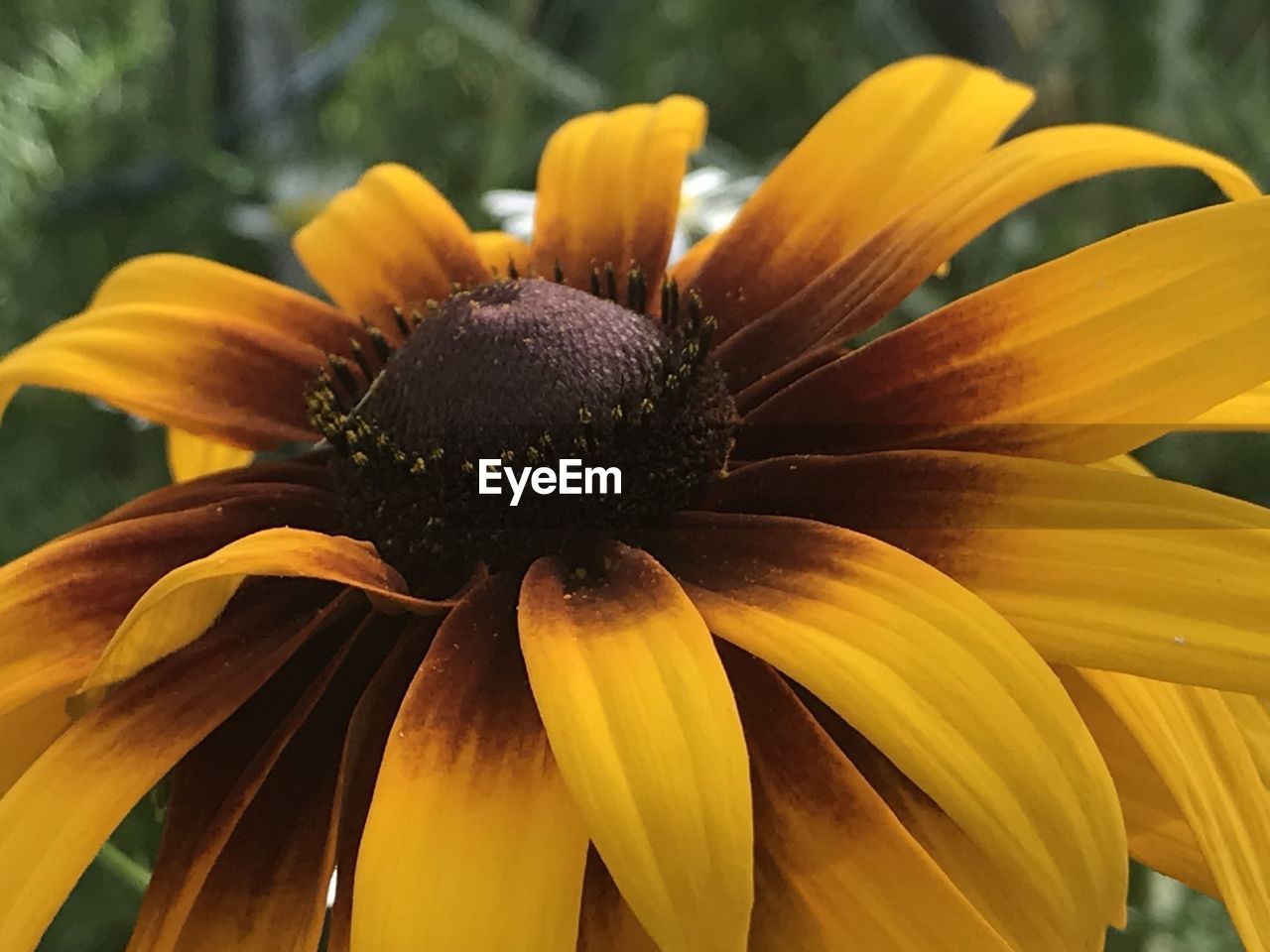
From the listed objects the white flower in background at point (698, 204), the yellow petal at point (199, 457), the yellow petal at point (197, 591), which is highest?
the white flower in background at point (698, 204)

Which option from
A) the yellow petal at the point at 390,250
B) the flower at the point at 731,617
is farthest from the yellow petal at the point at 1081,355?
the yellow petal at the point at 390,250

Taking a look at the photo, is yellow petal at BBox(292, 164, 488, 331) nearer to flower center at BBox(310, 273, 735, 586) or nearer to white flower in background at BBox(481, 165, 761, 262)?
flower center at BBox(310, 273, 735, 586)

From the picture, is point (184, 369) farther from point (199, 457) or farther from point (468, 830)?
point (468, 830)

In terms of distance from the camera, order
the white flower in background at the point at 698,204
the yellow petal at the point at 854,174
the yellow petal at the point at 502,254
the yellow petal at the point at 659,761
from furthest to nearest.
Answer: the white flower in background at the point at 698,204 → the yellow petal at the point at 502,254 → the yellow petal at the point at 854,174 → the yellow petal at the point at 659,761

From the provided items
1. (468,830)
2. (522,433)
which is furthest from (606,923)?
(522,433)

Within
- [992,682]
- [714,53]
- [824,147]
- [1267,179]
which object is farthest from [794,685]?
[714,53]

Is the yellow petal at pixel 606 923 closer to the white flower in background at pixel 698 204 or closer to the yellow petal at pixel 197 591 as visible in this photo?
the yellow petal at pixel 197 591
